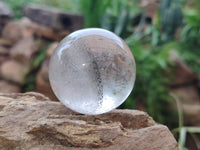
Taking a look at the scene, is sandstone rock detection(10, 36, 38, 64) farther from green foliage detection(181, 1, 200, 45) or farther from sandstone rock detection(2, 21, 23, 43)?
green foliage detection(181, 1, 200, 45)

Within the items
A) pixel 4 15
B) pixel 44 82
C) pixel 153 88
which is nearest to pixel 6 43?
pixel 4 15

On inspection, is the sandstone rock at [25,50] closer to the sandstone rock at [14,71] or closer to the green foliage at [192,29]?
the sandstone rock at [14,71]

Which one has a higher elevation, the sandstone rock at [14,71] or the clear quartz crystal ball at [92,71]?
the clear quartz crystal ball at [92,71]

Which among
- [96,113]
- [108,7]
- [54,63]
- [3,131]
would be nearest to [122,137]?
[96,113]

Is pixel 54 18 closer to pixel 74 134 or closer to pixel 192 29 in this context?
pixel 192 29

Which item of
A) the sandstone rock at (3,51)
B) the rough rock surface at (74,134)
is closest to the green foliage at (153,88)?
the rough rock surface at (74,134)

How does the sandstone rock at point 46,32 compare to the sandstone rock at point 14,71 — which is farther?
the sandstone rock at point 46,32
